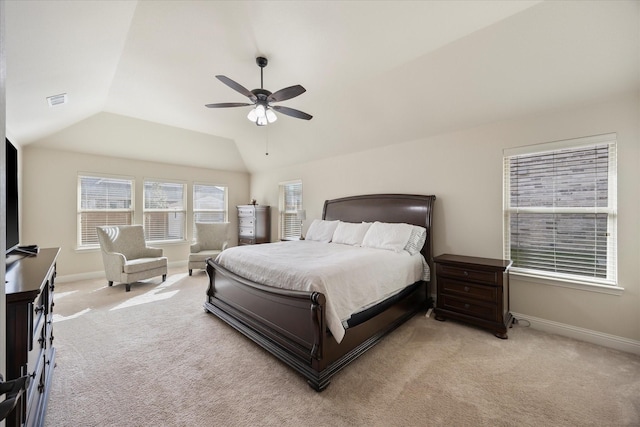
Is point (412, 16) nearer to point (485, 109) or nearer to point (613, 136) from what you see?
point (485, 109)

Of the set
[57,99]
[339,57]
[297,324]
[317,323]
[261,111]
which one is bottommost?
[297,324]

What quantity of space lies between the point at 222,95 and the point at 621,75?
14.9 feet

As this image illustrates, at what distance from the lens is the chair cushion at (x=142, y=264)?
4.26 meters

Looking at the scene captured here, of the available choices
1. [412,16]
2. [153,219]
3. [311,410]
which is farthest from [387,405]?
[153,219]

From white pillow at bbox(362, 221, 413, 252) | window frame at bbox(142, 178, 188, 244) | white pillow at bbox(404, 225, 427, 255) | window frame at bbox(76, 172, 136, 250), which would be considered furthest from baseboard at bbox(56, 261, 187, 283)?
white pillow at bbox(404, 225, 427, 255)

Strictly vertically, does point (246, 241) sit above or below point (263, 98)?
below

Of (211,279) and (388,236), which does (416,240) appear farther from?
(211,279)

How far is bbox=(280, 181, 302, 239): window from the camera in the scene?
6180 mm

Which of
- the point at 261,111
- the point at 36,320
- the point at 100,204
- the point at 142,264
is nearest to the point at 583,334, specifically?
the point at 261,111

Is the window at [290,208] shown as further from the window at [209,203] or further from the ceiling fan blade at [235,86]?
the ceiling fan blade at [235,86]

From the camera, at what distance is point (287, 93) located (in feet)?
8.51

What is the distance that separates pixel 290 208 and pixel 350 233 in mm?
2641

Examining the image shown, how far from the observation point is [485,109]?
10.4 ft

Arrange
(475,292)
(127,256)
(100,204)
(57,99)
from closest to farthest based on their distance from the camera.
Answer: (475,292) < (57,99) < (127,256) < (100,204)
